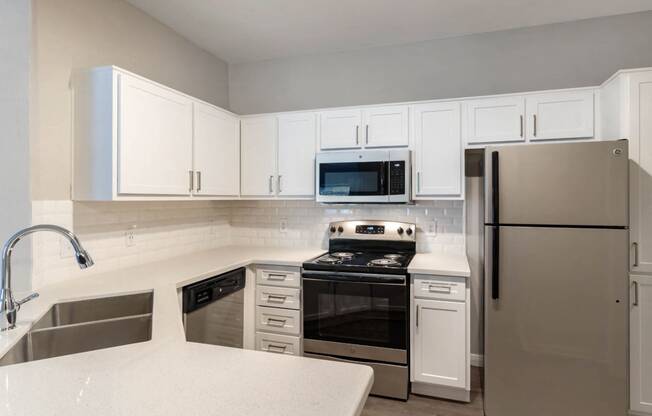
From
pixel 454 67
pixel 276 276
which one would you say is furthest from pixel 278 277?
pixel 454 67

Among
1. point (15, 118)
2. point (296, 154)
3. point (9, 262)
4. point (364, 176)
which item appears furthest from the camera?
point (296, 154)

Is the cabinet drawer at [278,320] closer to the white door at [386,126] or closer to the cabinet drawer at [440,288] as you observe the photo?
the cabinet drawer at [440,288]

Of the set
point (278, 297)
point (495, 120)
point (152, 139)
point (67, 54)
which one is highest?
point (67, 54)

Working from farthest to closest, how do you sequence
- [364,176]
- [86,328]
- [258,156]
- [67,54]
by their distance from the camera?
1. [258,156]
2. [364,176]
3. [67,54]
4. [86,328]

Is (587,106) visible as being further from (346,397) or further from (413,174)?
(346,397)

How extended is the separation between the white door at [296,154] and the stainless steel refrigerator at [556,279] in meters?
1.42

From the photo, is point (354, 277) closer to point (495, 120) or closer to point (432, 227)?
point (432, 227)

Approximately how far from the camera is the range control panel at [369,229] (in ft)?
10.4

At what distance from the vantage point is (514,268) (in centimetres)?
222

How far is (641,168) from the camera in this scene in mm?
2145

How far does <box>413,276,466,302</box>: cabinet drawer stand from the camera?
2402mm

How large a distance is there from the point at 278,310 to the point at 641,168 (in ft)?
8.39

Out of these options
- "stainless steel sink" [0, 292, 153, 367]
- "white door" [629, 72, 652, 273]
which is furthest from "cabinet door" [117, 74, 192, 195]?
"white door" [629, 72, 652, 273]

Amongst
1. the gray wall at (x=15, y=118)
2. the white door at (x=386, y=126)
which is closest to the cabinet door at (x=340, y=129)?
the white door at (x=386, y=126)
